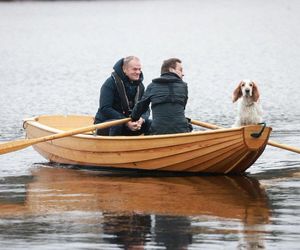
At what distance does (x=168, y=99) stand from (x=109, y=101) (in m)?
1.20

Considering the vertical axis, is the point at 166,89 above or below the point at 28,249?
above

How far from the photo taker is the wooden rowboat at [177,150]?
1468cm

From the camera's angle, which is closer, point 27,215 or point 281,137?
point 27,215

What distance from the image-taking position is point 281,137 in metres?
19.4

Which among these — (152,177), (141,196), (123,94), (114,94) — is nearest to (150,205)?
(141,196)

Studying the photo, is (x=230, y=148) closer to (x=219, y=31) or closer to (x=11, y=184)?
(x=11, y=184)

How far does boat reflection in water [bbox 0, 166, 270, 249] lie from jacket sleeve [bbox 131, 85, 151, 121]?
0.83m

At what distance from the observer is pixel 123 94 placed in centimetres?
1582

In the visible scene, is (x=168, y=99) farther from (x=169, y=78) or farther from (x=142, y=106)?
(x=142, y=106)

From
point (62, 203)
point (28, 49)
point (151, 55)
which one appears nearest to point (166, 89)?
point (62, 203)

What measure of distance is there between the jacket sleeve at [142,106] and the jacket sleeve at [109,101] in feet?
1.51

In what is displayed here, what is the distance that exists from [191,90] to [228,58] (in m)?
13.8

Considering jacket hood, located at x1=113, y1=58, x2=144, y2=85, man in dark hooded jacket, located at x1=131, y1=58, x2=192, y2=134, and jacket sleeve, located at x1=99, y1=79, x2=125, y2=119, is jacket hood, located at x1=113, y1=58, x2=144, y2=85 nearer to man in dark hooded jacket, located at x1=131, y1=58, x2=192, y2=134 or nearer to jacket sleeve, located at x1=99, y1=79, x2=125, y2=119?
jacket sleeve, located at x1=99, y1=79, x2=125, y2=119

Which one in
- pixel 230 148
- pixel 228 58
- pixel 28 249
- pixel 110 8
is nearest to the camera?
pixel 28 249
